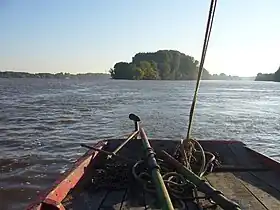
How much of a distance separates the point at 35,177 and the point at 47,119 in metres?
11.0

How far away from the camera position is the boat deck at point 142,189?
13.6ft

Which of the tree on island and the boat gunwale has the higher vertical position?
the boat gunwale

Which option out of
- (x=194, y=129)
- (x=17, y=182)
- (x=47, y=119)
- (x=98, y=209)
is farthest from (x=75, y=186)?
(x=47, y=119)

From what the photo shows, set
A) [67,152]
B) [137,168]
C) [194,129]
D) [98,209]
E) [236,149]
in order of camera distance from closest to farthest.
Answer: [98,209]
[137,168]
[236,149]
[67,152]
[194,129]

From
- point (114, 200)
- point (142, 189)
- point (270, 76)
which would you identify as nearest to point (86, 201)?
point (114, 200)

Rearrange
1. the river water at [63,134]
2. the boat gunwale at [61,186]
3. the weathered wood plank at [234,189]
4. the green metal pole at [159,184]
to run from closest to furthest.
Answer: the green metal pole at [159,184] < the boat gunwale at [61,186] < the weathered wood plank at [234,189] < the river water at [63,134]

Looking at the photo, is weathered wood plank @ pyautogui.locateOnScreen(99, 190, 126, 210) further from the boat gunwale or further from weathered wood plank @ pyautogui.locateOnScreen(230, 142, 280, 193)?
weathered wood plank @ pyautogui.locateOnScreen(230, 142, 280, 193)

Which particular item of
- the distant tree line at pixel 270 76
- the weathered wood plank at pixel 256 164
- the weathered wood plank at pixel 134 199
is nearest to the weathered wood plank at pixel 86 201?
the weathered wood plank at pixel 134 199

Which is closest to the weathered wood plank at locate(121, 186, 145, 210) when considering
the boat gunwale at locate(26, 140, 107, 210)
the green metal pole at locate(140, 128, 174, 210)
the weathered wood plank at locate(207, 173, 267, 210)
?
the green metal pole at locate(140, 128, 174, 210)

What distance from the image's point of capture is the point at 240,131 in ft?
55.6

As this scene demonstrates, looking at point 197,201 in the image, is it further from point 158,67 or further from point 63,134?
point 158,67

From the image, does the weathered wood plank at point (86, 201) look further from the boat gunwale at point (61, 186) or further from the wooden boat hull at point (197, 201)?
the boat gunwale at point (61, 186)

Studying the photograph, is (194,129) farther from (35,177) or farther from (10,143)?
(35,177)

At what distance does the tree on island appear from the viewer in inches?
5153
